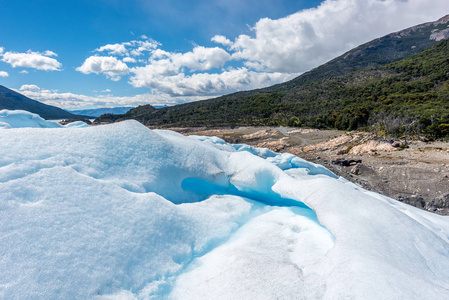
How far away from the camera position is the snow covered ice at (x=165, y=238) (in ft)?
7.43

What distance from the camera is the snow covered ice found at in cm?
227

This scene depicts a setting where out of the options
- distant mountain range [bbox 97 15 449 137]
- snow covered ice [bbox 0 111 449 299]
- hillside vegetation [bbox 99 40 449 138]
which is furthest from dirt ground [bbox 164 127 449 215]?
snow covered ice [bbox 0 111 449 299]

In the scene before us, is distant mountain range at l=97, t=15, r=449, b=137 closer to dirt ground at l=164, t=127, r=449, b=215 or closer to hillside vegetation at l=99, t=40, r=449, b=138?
hillside vegetation at l=99, t=40, r=449, b=138

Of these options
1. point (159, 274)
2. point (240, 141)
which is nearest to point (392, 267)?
point (159, 274)

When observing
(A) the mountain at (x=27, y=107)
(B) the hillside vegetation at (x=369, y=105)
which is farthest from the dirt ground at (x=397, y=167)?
(A) the mountain at (x=27, y=107)

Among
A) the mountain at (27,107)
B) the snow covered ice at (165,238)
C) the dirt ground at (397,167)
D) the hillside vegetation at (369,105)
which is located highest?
the mountain at (27,107)

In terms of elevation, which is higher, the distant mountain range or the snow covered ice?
the distant mountain range

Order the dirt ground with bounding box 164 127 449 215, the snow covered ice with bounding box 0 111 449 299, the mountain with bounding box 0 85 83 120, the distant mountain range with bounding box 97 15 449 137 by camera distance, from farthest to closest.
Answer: the mountain with bounding box 0 85 83 120, the distant mountain range with bounding box 97 15 449 137, the dirt ground with bounding box 164 127 449 215, the snow covered ice with bounding box 0 111 449 299

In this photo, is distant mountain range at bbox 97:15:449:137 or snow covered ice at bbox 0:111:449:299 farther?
distant mountain range at bbox 97:15:449:137

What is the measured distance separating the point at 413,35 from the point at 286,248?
8177 inches

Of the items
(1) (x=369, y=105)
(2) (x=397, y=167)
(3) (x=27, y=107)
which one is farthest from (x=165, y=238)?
(3) (x=27, y=107)

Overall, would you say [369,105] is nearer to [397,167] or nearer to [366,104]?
[366,104]

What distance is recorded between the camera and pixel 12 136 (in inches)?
152

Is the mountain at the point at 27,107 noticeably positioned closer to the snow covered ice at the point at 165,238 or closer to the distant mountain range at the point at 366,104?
the distant mountain range at the point at 366,104
